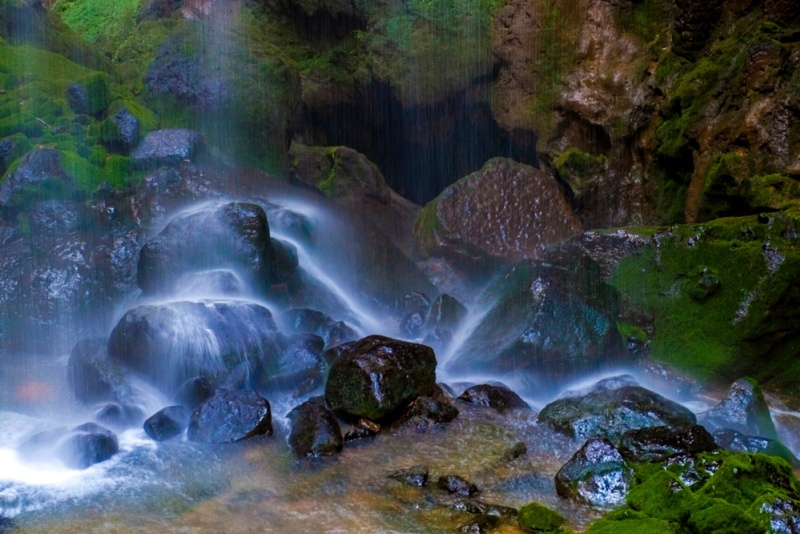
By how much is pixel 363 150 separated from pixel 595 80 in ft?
17.3

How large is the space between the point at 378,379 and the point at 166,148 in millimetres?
7463

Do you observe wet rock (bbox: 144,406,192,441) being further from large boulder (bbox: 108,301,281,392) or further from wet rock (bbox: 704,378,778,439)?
wet rock (bbox: 704,378,778,439)

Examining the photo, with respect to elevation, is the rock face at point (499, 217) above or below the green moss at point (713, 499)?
below

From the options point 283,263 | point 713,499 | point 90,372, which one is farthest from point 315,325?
point 713,499

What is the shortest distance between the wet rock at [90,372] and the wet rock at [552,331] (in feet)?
12.7

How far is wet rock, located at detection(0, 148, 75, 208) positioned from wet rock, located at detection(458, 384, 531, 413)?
24.1 ft

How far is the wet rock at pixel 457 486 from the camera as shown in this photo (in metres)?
5.56

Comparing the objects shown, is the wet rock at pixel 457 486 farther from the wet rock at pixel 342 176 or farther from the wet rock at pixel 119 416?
the wet rock at pixel 342 176

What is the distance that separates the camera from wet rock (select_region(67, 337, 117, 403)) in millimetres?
7969

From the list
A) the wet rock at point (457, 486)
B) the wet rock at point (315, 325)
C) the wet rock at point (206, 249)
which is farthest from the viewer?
the wet rock at point (206, 249)

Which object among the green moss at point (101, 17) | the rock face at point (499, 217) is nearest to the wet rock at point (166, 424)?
the rock face at point (499, 217)

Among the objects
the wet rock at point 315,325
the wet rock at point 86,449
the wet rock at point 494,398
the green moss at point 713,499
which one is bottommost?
the wet rock at point 315,325

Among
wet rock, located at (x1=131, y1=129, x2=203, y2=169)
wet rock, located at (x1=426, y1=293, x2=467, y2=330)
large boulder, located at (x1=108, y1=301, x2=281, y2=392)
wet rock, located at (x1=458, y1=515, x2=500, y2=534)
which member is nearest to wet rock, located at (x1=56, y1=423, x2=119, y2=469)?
large boulder, located at (x1=108, y1=301, x2=281, y2=392)

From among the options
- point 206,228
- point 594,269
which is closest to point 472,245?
point 594,269
